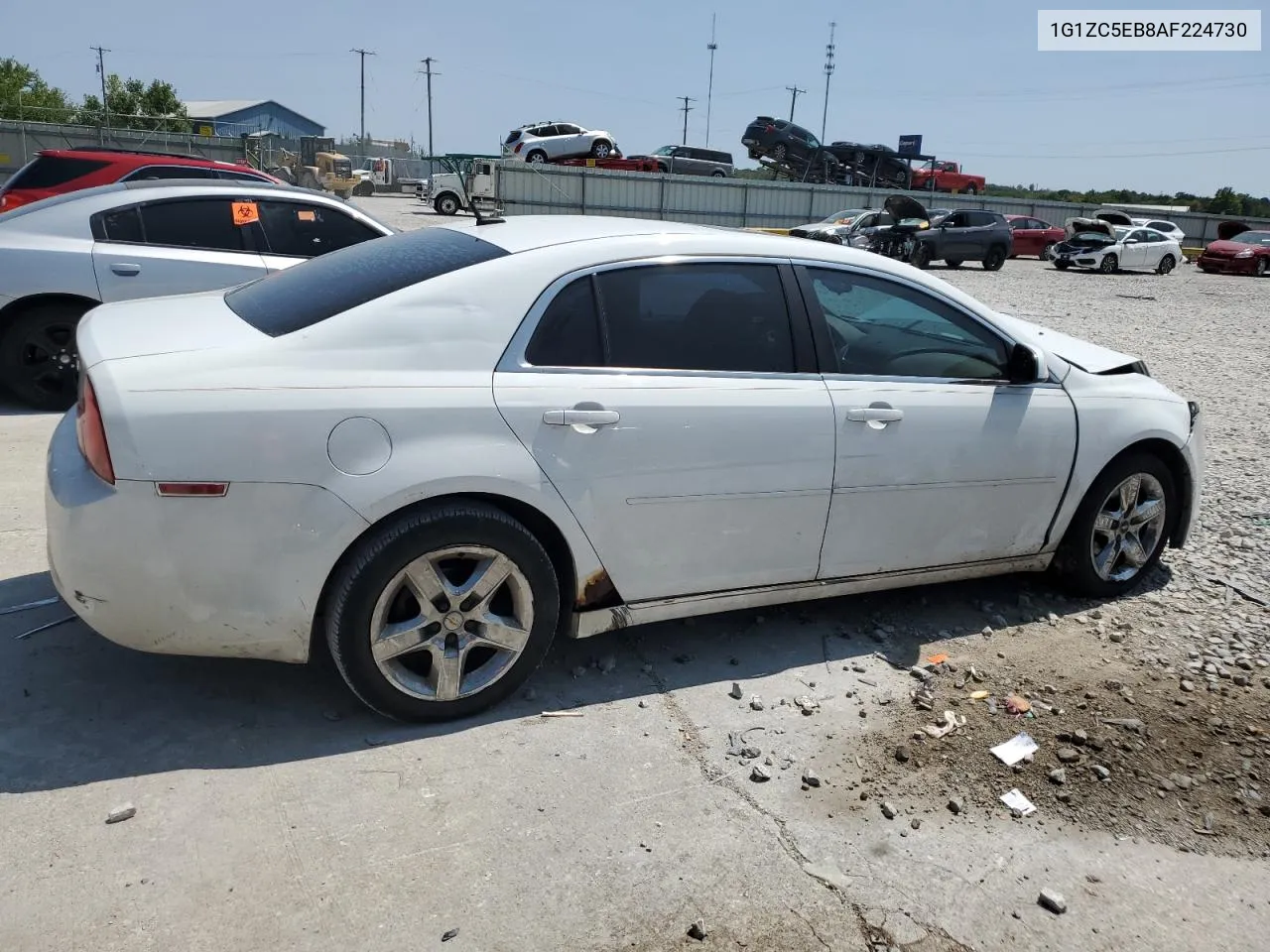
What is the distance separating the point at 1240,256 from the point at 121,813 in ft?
117

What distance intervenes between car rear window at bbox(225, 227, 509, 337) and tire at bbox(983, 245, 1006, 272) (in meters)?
26.7

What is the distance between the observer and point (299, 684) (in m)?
3.59

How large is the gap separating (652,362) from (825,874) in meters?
1.73

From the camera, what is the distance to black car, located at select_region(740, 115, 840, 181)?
41.7 metres

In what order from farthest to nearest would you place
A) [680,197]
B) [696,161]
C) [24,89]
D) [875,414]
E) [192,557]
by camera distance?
[24,89]
[696,161]
[680,197]
[875,414]
[192,557]

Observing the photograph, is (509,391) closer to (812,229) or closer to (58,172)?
(58,172)

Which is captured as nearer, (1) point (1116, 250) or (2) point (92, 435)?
(2) point (92, 435)

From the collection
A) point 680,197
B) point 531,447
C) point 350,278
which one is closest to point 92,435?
point 350,278

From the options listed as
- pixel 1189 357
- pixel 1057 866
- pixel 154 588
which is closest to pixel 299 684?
pixel 154 588

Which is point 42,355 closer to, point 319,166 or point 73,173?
point 73,173

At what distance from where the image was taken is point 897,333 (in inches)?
163

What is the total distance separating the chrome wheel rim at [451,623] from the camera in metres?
3.20

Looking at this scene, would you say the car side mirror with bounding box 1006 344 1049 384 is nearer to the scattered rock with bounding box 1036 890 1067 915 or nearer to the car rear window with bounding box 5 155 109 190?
the scattered rock with bounding box 1036 890 1067 915

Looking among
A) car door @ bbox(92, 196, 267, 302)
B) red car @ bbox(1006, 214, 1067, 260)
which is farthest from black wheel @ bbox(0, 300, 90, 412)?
red car @ bbox(1006, 214, 1067, 260)
